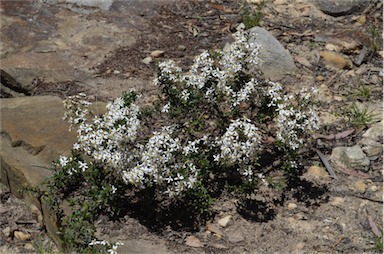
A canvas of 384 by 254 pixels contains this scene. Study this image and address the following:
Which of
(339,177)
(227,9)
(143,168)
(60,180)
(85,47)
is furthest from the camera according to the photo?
(227,9)

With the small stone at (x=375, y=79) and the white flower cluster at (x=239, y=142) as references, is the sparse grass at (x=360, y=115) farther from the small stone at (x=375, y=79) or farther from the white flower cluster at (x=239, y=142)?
the white flower cluster at (x=239, y=142)

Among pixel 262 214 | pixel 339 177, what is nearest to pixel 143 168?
pixel 262 214

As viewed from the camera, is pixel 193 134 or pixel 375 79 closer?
pixel 193 134

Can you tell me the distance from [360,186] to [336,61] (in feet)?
5.74

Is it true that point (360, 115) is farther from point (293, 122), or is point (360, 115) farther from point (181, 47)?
point (181, 47)

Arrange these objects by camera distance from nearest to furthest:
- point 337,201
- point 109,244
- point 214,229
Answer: point 109,244 → point 214,229 → point 337,201

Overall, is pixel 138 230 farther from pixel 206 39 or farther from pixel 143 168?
pixel 206 39

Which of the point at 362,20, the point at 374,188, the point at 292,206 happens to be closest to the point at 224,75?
the point at 292,206

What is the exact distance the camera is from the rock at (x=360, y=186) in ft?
15.6

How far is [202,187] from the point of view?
4.29m

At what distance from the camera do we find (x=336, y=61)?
6180 millimetres

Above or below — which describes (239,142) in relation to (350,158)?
above

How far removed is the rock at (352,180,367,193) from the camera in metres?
4.77

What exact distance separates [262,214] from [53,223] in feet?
4.73
